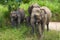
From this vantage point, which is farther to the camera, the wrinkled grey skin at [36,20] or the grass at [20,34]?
the grass at [20,34]

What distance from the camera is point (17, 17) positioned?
9367mm

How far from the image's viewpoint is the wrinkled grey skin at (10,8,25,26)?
9.18 metres

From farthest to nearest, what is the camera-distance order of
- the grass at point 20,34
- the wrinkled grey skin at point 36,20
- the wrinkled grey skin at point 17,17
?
the wrinkled grey skin at point 17,17 → the grass at point 20,34 → the wrinkled grey skin at point 36,20

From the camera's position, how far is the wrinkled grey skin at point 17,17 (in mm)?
9177

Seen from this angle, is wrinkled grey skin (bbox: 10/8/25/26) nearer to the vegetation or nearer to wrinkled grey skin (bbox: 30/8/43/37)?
the vegetation

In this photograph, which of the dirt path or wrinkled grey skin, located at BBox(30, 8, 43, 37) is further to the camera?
the dirt path

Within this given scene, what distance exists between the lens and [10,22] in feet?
31.9

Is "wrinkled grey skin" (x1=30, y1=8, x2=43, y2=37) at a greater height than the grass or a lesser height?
greater

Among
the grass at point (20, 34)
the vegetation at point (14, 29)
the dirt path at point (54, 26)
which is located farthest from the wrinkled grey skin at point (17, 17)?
the dirt path at point (54, 26)

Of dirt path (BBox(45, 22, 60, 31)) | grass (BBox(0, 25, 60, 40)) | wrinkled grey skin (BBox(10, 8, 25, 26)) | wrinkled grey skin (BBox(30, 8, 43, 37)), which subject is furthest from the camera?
dirt path (BBox(45, 22, 60, 31))

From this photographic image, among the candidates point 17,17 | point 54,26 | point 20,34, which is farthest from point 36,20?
point 54,26

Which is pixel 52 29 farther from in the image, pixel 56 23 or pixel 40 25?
pixel 40 25

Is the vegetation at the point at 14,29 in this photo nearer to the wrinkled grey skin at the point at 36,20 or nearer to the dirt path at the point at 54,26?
the wrinkled grey skin at the point at 36,20

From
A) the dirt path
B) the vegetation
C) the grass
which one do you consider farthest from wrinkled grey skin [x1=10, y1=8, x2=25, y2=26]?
the dirt path
